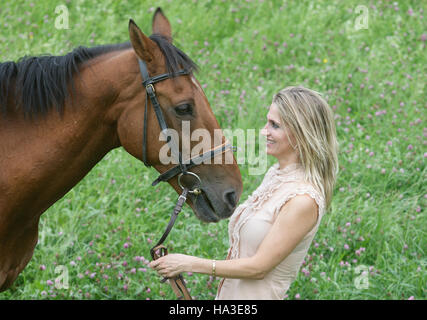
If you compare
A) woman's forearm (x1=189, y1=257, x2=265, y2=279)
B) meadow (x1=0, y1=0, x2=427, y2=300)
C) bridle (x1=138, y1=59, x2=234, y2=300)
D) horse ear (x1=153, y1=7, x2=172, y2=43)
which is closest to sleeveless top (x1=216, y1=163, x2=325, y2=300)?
woman's forearm (x1=189, y1=257, x2=265, y2=279)

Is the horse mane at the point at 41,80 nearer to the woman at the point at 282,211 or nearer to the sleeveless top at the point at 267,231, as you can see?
the woman at the point at 282,211

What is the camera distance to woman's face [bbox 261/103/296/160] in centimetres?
284

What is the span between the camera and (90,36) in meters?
7.80

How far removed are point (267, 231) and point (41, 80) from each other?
1594 millimetres

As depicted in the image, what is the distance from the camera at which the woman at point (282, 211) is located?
2.62 meters

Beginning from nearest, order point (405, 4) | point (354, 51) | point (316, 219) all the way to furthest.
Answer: point (316, 219), point (354, 51), point (405, 4)

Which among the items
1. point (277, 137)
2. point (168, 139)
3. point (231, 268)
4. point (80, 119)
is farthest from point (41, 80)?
point (231, 268)

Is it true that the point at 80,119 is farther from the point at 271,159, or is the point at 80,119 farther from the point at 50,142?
the point at 271,159

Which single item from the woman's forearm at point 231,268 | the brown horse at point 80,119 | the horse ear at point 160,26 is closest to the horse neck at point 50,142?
the brown horse at point 80,119

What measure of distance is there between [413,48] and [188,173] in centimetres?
631

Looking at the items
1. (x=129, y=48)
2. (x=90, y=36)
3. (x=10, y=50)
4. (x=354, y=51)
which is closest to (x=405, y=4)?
(x=354, y=51)

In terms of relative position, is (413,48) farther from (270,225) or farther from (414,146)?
(270,225)

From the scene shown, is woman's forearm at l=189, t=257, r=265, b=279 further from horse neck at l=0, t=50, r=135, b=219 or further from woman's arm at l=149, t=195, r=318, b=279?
horse neck at l=0, t=50, r=135, b=219

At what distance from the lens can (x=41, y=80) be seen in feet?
9.25
